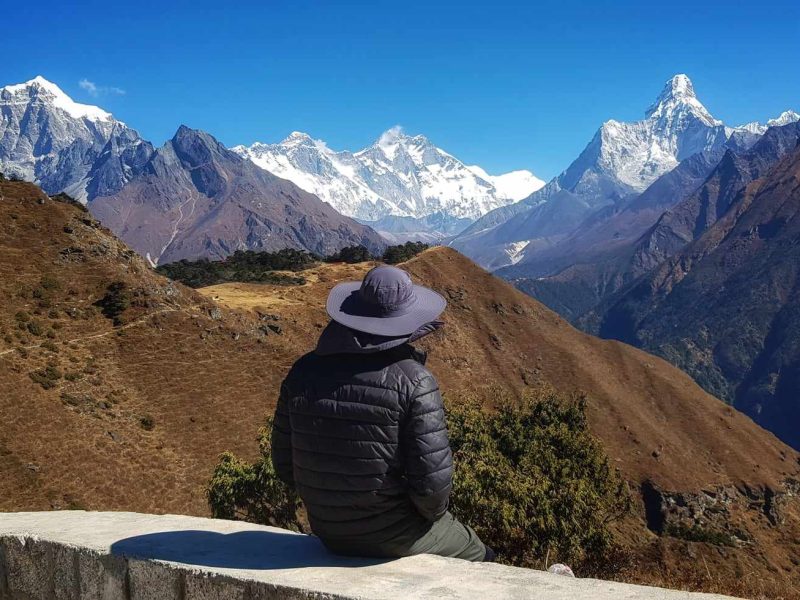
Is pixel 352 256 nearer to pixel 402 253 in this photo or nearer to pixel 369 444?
pixel 402 253

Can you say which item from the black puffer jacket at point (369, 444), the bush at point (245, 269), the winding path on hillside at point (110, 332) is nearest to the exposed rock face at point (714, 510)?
the bush at point (245, 269)

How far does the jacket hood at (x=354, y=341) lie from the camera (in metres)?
5.52

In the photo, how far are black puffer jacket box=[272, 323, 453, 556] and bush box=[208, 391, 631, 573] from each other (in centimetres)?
817

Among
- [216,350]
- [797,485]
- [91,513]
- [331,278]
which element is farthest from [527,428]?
[797,485]

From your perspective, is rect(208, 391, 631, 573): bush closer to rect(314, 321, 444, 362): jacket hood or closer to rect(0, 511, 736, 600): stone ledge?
rect(0, 511, 736, 600): stone ledge

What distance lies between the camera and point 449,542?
618cm

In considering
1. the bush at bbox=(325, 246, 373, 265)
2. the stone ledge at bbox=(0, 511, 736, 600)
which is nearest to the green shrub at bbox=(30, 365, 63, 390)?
the stone ledge at bbox=(0, 511, 736, 600)

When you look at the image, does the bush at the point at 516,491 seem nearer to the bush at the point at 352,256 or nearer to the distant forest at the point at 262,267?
the distant forest at the point at 262,267

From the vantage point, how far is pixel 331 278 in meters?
76.0

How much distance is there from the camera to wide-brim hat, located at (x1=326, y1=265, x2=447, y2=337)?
564 centimetres

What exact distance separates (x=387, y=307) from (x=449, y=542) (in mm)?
2473

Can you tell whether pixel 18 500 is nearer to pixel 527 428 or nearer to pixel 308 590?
pixel 527 428

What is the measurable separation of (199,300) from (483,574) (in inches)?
2006

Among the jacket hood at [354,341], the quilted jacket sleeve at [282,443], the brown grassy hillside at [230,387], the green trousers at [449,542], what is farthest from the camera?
the brown grassy hillside at [230,387]
